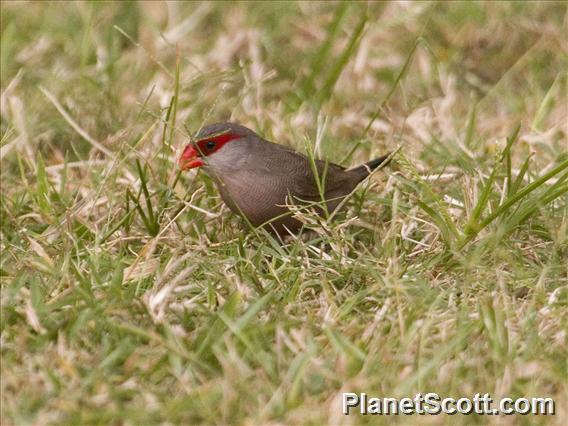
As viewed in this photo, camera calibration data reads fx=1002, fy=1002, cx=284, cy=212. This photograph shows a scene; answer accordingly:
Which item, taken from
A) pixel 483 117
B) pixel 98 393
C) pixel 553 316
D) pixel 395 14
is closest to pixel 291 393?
pixel 98 393

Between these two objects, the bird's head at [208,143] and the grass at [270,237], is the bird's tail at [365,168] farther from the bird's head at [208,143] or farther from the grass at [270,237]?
the bird's head at [208,143]

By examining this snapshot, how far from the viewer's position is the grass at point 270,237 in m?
3.32

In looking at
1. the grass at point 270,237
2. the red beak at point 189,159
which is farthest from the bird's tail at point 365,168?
the red beak at point 189,159

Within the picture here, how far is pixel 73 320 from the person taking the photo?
11.6 feet

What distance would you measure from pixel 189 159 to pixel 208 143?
0.39 ft

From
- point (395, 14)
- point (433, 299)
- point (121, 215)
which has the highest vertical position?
point (395, 14)

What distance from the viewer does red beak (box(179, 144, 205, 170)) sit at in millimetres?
4566

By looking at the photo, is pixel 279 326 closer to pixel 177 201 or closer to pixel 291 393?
pixel 291 393

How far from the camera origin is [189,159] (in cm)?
459

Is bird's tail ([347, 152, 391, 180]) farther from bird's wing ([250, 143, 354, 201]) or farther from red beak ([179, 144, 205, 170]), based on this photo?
red beak ([179, 144, 205, 170])

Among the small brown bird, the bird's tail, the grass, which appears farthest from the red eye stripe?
the bird's tail

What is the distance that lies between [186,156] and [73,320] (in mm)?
1252

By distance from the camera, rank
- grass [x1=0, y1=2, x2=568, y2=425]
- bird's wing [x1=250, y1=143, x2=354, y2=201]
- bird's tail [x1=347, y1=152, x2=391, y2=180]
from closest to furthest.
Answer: grass [x1=0, y1=2, x2=568, y2=425] → bird's wing [x1=250, y1=143, x2=354, y2=201] → bird's tail [x1=347, y1=152, x2=391, y2=180]

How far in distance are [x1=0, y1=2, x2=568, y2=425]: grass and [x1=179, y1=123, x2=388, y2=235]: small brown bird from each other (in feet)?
0.40
